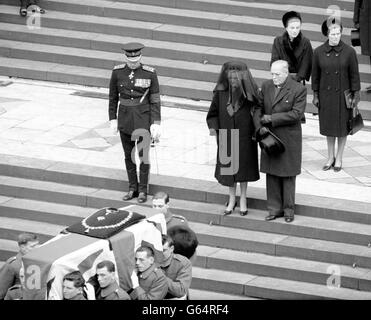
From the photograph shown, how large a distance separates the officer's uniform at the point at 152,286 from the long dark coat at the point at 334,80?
209 inches

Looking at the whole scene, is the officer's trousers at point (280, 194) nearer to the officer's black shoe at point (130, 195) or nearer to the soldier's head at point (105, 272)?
the officer's black shoe at point (130, 195)

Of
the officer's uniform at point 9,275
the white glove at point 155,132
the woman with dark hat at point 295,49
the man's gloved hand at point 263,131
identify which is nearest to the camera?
the officer's uniform at point 9,275

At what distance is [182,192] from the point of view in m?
16.7

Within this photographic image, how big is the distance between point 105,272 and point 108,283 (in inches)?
4.2

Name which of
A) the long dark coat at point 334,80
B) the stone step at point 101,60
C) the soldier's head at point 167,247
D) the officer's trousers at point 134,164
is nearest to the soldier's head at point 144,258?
the soldier's head at point 167,247

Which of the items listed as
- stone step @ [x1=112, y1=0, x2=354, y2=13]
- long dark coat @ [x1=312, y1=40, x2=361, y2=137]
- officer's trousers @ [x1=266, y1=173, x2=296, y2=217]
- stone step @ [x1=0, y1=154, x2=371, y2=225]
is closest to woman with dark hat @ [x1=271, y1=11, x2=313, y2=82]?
long dark coat @ [x1=312, y1=40, x2=361, y2=137]

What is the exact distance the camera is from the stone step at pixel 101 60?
2020 centimetres

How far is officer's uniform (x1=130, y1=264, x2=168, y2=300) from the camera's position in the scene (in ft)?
40.3

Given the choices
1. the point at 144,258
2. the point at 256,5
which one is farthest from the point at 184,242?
the point at 256,5

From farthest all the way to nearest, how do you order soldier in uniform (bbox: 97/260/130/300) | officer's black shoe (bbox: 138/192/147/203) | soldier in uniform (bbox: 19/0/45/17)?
soldier in uniform (bbox: 19/0/45/17) < officer's black shoe (bbox: 138/192/147/203) < soldier in uniform (bbox: 97/260/130/300)

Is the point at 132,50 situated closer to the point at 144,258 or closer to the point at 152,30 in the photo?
the point at 144,258

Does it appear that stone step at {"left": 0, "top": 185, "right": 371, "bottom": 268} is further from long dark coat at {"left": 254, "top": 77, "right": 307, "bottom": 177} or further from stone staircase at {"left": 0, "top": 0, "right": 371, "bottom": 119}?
stone staircase at {"left": 0, "top": 0, "right": 371, "bottom": 119}

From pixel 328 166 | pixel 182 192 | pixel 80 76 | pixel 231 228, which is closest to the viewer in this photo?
pixel 231 228

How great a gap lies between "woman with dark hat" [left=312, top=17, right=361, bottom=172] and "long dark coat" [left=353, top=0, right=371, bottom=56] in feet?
6.89
